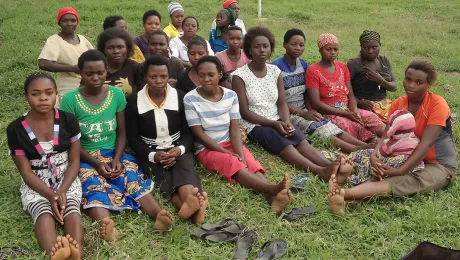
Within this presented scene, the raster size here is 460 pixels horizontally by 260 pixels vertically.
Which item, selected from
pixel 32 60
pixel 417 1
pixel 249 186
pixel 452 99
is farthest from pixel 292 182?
pixel 417 1

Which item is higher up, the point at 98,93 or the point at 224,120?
the point at 98,93

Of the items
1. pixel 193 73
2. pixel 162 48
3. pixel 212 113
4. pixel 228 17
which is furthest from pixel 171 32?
pixel 212 113

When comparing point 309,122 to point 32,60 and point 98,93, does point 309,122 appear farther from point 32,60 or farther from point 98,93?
point 32,60

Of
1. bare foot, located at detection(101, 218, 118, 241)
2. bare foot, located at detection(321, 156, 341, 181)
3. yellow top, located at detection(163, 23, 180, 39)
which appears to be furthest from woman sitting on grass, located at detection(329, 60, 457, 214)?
yellow top, located at detection(163, 23, 180, 39)

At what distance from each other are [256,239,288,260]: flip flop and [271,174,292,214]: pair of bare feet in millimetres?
340

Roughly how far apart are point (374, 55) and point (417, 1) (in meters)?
10.3

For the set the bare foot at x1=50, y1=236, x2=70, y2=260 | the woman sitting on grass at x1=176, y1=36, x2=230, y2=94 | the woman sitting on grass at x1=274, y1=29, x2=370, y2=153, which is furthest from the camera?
the woman sitting on grass at x1=274, y1=29, x2=370, y2=153

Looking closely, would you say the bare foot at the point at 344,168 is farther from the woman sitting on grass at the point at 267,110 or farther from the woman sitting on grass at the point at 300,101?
the woman sitting on grass at the point at 300,101

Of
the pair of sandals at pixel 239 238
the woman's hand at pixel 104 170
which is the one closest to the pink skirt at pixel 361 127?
the pair of sandals at pixel 239 238

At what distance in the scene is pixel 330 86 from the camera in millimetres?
4699

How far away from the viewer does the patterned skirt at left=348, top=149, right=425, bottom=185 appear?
3520mm

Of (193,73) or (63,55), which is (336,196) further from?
(63,55)

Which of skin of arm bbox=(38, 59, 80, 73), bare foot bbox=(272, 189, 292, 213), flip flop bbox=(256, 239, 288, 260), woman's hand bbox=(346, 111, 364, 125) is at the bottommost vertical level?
flip flop bbox=(256, 239, 288, 260)

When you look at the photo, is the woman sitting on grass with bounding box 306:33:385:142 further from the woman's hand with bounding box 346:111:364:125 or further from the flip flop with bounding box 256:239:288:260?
the flip flop with bounding box 256:239:288:260
